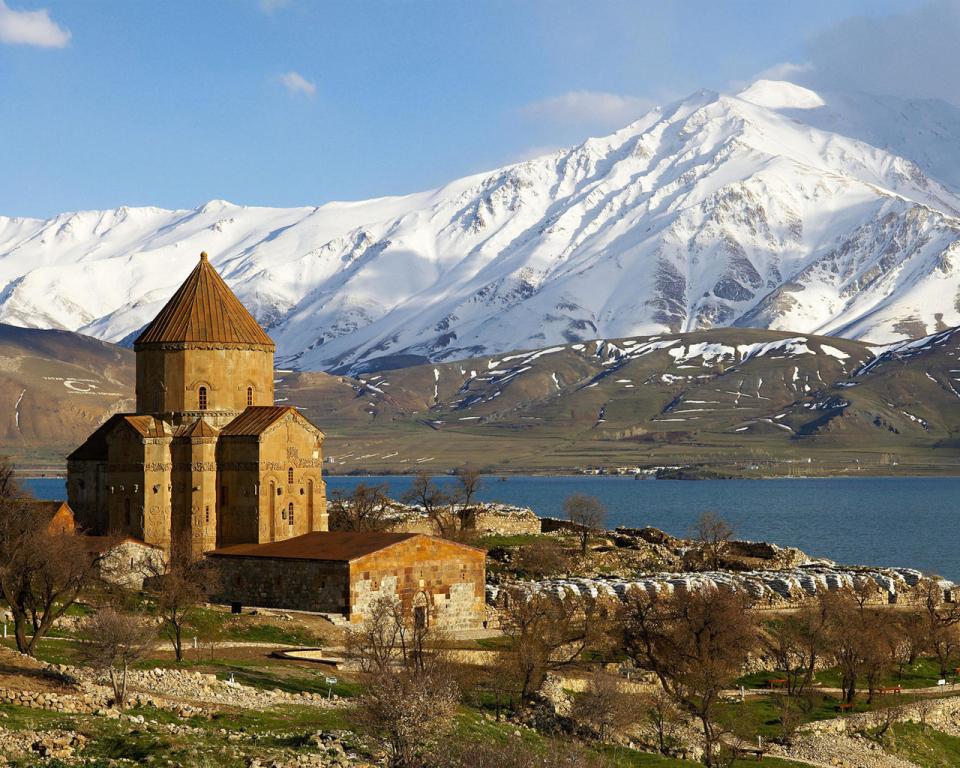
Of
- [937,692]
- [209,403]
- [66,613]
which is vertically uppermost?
[209,403]

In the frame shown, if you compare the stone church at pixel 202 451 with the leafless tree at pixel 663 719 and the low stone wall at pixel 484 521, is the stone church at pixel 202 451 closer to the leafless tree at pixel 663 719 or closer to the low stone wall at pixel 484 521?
the low stone wall at pixel 484 521

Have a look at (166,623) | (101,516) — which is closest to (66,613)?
(166,623)

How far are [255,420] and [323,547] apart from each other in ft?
30.3

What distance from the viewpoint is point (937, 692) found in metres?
63.0

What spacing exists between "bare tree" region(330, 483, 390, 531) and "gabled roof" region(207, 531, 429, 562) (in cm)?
1813

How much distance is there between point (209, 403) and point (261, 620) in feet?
51.9

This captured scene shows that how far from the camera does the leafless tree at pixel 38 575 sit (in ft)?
172

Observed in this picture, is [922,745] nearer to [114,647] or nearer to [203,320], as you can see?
[114,647]

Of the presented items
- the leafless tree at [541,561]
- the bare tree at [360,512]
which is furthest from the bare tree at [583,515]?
the bare tree at [360,512]

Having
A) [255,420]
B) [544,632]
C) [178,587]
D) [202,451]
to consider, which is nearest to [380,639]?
[178,587]

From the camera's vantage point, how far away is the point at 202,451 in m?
72.8

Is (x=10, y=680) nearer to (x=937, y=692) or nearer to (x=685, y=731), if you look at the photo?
(x=685, y=731)

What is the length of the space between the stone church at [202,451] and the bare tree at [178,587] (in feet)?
7.76

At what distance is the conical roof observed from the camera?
75.1 meters
